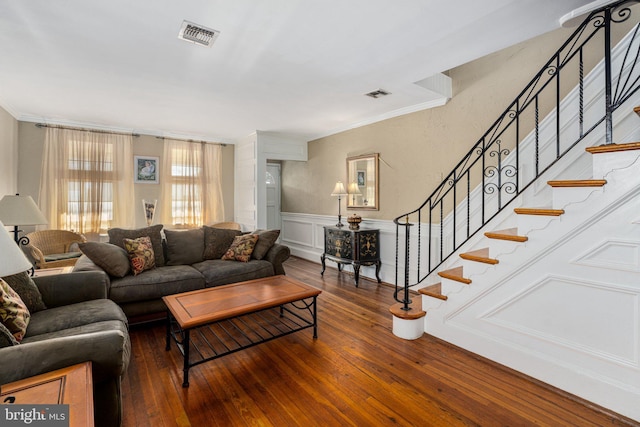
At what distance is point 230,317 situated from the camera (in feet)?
7.24

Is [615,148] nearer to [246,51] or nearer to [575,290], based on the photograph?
[575,290]

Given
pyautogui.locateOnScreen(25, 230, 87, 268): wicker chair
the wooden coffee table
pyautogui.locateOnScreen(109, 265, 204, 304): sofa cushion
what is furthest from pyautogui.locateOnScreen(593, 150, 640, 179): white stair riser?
pyautogui.locateOnScreen(25, 230, 87, 268): wicker chair

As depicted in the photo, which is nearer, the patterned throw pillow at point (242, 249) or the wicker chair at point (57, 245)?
the patterned throw pillow at point (242, 249)

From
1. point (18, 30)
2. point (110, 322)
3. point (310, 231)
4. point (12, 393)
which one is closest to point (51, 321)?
point (110, 322)

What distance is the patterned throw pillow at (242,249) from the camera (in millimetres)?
3750

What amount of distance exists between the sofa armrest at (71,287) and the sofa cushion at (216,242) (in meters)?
1.44

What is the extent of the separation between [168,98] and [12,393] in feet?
11.2

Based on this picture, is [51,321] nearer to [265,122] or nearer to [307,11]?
[307,11]

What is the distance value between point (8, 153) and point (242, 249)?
3.52 meters

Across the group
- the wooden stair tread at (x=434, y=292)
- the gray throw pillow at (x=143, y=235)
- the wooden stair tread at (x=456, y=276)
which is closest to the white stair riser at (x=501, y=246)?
the wooden stair tread at (x=456, y=276)

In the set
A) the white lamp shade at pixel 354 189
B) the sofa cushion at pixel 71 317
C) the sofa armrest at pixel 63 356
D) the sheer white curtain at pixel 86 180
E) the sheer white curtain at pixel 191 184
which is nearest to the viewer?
the sofa armrest at pixel 63 356

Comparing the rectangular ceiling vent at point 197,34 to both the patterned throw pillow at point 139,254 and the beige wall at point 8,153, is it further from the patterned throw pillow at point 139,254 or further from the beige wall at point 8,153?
the beige wall at point 8,153

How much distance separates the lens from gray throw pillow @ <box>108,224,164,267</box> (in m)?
3.37

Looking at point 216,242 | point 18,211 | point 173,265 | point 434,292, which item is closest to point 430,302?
point 434,292
